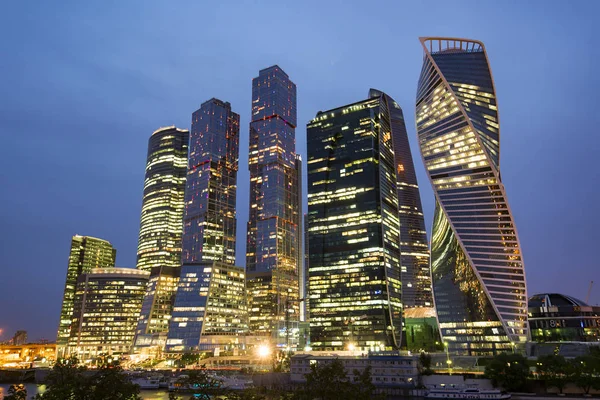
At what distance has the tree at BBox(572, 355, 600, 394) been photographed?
106125 mm

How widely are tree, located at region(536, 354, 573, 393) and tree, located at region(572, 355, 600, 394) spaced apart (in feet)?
4.94

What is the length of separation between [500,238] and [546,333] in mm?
47436

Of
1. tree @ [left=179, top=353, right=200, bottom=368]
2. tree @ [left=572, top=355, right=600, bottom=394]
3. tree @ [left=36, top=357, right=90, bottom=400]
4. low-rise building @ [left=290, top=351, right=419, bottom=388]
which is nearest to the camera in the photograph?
tree @ [left=36, top=357, right=90, bottom=400]

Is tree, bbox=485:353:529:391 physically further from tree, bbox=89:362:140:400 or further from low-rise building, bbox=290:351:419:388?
tree, bbox=89:362:140:400

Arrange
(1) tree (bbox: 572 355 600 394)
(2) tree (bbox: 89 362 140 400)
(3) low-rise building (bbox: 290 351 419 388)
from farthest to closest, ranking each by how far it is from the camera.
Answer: (3) low-rise building (bbox: 290 351 419 388) → (1) tree (bbox: 572 355 600 394) → (2) tree (bbox: 89 362 140 400)

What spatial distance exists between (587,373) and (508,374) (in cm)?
1841

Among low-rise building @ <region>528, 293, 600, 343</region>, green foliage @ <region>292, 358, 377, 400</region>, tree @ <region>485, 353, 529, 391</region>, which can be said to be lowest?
tree @ <region>485, 353, 529, 391</region>

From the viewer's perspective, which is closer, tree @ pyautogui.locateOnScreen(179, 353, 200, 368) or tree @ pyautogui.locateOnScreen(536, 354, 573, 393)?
tree @ pyautogui.locateOnScreen(536, 354, 573, 393)

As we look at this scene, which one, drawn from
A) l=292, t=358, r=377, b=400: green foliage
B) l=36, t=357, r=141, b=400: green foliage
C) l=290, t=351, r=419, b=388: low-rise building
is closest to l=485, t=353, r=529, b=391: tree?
l=290, t=351, r=419, b=388: low-rise building

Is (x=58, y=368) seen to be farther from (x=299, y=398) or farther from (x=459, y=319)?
(x=459, y=319)

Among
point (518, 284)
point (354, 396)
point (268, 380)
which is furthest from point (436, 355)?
point (354, 396)

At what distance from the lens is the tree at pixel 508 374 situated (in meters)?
113

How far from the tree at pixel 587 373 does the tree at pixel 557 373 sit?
1.50m

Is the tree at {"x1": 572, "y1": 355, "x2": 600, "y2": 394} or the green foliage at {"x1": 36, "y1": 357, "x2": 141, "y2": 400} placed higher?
the green foliage at {"x1": 36, "y1": 357, "x2": 141, "y2": 400}
